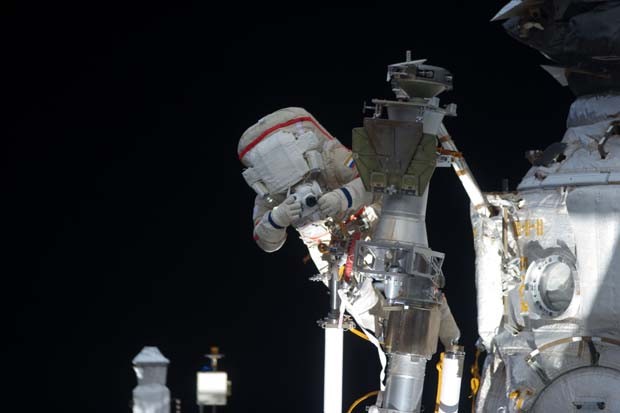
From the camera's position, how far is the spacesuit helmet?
1141 cm

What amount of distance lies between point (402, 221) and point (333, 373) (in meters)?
1.62

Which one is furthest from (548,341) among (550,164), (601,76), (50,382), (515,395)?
(50,382)

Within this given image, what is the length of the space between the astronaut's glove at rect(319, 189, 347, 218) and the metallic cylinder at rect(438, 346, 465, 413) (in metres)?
1.47

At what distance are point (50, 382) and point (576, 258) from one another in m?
6.78

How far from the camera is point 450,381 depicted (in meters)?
11.0

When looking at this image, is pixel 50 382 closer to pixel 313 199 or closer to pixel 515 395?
pixel 313 199

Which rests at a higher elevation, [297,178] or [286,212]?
[297,178]

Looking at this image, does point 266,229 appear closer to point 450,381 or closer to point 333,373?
point 333,373

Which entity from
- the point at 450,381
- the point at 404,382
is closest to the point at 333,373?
the point at 404,382

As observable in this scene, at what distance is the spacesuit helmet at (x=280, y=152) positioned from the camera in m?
11.4

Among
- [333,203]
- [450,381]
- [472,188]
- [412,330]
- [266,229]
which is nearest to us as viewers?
[472,188]

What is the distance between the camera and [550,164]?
386 inches

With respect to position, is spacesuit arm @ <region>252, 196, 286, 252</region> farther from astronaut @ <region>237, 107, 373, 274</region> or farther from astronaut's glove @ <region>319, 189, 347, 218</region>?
astronaut's glove @ <region>319, 189, 347, 218</region>

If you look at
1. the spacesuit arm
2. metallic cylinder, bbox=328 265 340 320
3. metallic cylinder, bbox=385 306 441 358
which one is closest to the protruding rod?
metallic cylinder, bbox=385 306 441 358
